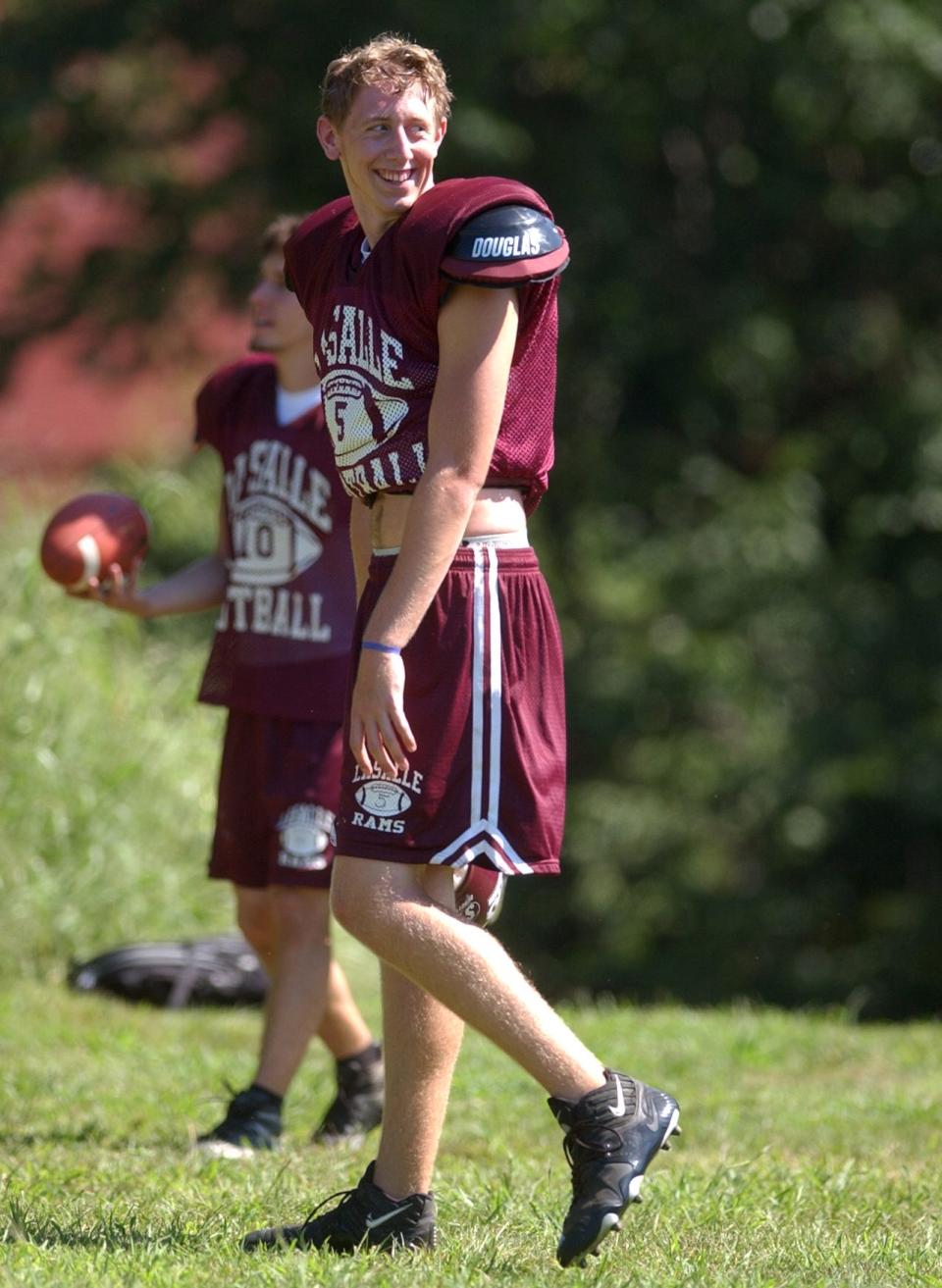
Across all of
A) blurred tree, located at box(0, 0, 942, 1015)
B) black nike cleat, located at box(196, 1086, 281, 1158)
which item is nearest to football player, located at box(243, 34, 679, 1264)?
black nike cleat, located at box(196, 1086, 281, 1158)

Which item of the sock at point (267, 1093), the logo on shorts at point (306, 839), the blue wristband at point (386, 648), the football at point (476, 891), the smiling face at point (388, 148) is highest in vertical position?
the smiling face at point (388, 148)

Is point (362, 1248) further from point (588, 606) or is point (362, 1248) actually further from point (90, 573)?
point (588, 606)

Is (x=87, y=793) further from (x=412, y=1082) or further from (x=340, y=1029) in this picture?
(x=412, y=1082)

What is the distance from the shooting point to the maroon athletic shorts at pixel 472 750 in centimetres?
312

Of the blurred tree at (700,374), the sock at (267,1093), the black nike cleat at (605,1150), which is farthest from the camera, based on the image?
the blurred tree at (700,374)

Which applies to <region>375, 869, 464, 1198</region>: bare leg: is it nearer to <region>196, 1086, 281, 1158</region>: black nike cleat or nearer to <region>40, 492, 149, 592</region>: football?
<region>196, 1086, 281, 1158</region>: black nike cleat

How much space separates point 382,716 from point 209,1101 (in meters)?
2.20

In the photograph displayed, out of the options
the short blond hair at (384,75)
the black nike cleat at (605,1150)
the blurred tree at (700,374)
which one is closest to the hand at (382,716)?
the black nike cleat at (605,1150)

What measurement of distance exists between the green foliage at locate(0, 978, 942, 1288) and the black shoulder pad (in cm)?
157

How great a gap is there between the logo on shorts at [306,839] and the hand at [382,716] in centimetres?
147

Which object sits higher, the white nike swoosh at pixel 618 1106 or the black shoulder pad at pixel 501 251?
the black shoulder pad at pixel 501 251

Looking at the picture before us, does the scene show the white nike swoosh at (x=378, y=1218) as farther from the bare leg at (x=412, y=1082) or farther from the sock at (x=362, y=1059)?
the sock at (x=362, y=1059)

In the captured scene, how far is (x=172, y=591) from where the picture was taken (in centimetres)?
486

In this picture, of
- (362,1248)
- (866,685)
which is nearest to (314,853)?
(362,1248)
